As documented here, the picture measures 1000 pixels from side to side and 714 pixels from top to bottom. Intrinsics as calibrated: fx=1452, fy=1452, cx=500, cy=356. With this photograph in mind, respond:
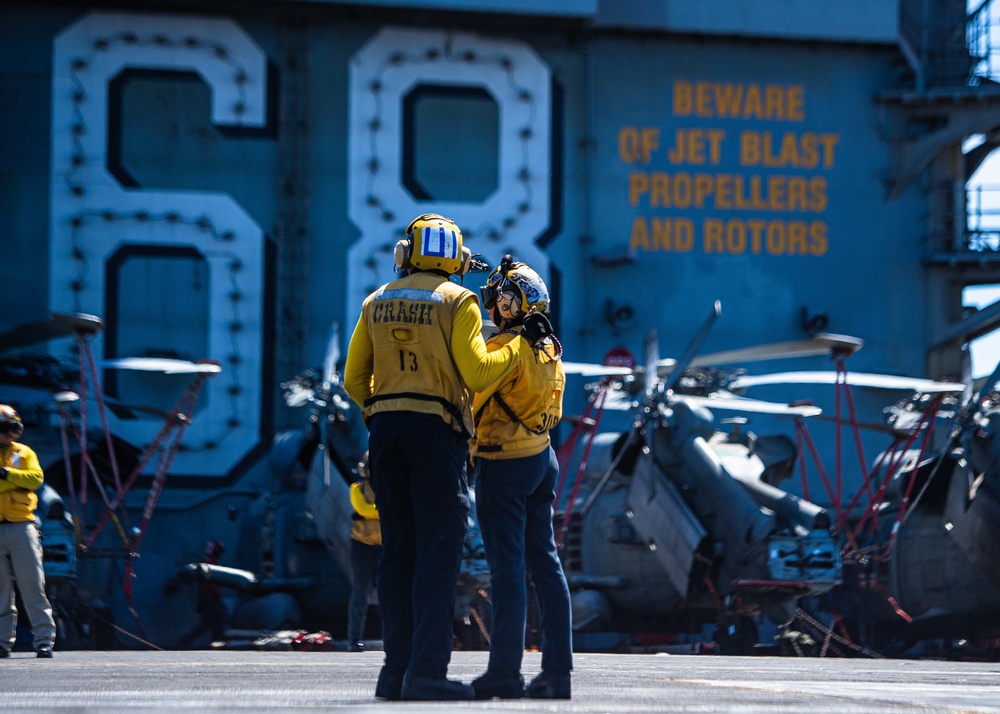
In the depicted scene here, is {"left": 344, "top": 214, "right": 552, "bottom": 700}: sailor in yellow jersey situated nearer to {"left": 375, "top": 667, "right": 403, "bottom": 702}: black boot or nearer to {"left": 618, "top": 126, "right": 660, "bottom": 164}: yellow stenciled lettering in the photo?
{"left": 375, "top": 667, "right": 403, "bottom": 702}: black boot

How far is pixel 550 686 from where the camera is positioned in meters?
6.54

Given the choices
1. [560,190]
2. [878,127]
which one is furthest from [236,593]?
[878,127]

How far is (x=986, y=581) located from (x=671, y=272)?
35.2ft

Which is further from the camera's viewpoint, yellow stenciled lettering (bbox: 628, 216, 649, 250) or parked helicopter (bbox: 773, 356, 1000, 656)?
yellow stenciled lettering (bbox: 628, 216, 649, 250)

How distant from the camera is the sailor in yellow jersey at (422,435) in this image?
6496mm

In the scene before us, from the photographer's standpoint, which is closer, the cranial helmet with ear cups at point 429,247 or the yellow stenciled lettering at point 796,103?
the cranial helmet with ear cups at point 429,247

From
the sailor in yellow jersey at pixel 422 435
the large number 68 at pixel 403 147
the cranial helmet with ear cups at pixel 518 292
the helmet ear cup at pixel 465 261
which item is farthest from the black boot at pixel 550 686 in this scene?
the large number 68 at pixel 403 147

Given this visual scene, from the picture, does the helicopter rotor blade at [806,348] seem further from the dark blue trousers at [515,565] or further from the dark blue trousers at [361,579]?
the dark blue trousers at [515,565]

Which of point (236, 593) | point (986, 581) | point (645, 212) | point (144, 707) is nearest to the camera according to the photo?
point (144, 707)

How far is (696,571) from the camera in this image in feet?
65.8

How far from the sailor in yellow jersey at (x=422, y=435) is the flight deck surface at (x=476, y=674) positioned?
1.34ft

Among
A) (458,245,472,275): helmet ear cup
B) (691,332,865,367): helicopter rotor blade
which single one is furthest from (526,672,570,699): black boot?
(691,332,865,367): helicopter rotor blade

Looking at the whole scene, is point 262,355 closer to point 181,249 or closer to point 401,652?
point 181,249

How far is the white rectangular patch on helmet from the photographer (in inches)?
267
